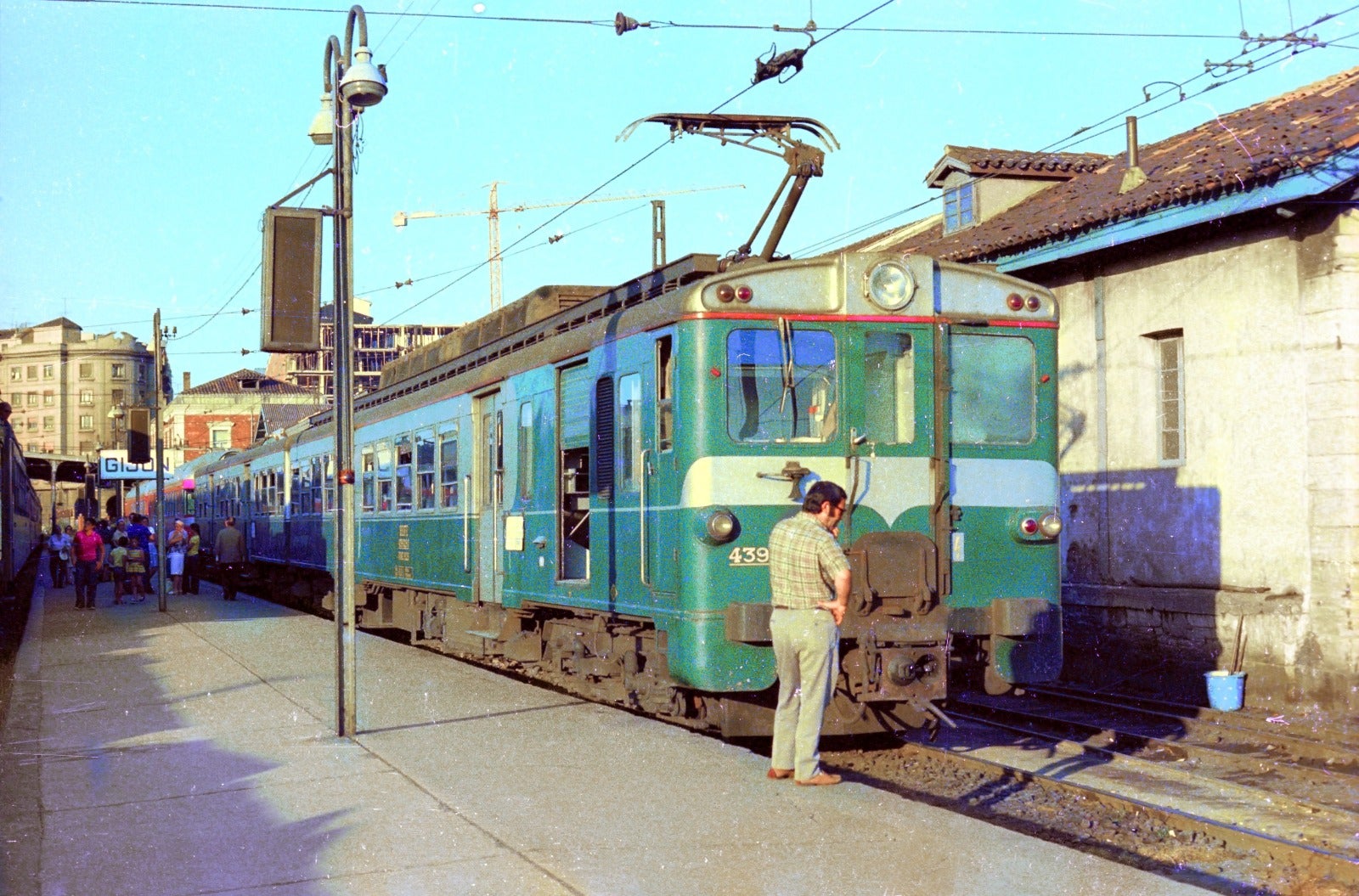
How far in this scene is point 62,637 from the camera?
20266mm

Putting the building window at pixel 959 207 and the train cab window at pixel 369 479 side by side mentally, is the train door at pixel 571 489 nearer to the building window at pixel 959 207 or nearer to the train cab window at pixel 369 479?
the train cab window at pixel 369 479

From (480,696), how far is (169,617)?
42.6ft

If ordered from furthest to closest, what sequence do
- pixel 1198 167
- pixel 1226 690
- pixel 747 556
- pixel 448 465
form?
1. pixel 1198 167
2. pixel 448 465
3. pixel 1226 690
4. pixel 747 556

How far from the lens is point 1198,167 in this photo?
15.7 meters

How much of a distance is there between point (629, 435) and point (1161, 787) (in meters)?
4.20

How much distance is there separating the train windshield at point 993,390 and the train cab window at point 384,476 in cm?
989

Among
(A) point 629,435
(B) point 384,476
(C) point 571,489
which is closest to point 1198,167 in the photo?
(C) point 571,489

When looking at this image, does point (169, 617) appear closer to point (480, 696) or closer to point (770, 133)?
point (480, 696)

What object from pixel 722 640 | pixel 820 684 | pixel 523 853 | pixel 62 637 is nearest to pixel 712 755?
pixel 722 640

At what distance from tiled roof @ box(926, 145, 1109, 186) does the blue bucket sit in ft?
34.2

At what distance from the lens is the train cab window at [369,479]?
63.1 feet

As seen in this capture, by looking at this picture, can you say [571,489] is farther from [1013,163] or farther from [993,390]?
[1013,163]

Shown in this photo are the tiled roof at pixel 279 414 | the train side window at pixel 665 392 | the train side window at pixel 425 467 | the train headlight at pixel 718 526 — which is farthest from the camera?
the tiled roof at pixel 279 414

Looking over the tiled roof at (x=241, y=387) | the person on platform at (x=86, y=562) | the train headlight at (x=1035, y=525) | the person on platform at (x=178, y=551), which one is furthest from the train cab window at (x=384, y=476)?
the tiled roof at (x=241, y=387)
